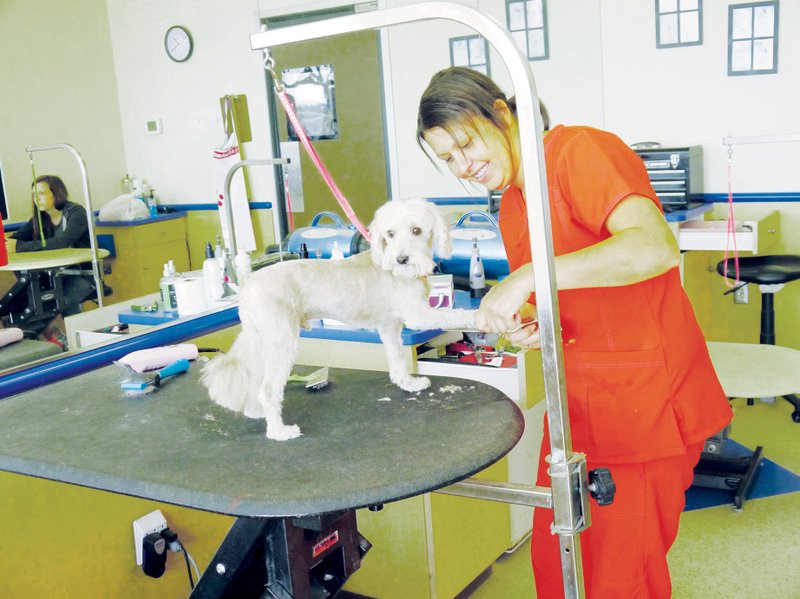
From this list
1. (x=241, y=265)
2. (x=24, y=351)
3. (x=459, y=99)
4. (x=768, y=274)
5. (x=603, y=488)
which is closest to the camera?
(x=603, y=488)

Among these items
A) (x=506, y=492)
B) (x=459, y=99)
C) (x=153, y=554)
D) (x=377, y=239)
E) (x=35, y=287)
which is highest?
(x=459, y=99)

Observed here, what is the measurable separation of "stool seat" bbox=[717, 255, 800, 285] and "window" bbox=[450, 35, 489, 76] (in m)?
1.55

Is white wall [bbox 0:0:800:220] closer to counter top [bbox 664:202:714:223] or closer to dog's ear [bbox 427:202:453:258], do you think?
counter top [bbox 664:202:714:223]

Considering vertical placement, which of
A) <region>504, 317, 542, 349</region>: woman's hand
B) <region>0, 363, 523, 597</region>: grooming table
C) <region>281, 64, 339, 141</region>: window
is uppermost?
<region>281, 64, 339, 141</region>: window

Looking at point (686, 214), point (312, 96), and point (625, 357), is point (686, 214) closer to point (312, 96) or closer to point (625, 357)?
point (312, 96)

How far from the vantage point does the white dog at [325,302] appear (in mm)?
1283

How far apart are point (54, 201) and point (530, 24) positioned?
123 inches

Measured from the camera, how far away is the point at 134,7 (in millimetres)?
2283

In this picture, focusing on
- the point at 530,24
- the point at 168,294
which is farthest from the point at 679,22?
the point at 168,294

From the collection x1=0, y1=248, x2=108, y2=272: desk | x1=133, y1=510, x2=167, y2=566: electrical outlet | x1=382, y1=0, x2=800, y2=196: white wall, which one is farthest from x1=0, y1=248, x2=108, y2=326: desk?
x1=382, y1=0, x2=800, y2=196: white wall

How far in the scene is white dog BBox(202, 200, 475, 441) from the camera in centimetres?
128

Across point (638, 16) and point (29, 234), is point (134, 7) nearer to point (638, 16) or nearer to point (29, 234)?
point (29, 234)

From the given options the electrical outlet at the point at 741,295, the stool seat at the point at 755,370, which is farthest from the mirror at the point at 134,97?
the electrical outlet at the point at 741,295

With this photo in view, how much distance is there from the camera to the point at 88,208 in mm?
2146
